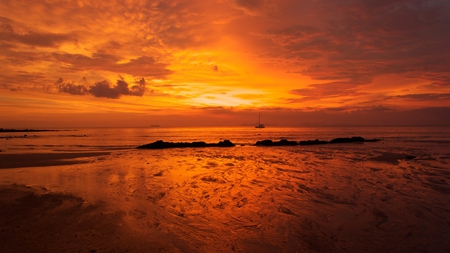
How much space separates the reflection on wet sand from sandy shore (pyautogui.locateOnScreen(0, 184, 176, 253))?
38 centimetres

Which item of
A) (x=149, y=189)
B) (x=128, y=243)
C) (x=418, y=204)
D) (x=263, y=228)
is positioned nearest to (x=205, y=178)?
(x=149, y=189)

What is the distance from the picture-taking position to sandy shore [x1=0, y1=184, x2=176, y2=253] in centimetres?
630

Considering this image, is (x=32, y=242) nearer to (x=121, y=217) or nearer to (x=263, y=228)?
(x=121, y=217)

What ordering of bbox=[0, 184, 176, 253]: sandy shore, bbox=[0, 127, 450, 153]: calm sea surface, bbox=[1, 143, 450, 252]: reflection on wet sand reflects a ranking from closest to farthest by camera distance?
bbox=[0, 184, 176, 253]: sandy shore → bbox=[1, 143, 450, 252]: reflection on wet sand → bbox=[0, 127, 450, 153]: calm sea surface

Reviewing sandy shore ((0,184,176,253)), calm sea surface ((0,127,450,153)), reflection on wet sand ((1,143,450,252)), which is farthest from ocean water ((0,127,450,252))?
calm sea surface ((0,127,450,153))

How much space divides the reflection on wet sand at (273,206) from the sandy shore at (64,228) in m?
0.38

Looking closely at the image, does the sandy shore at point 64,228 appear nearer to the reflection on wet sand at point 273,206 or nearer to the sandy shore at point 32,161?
the reflection on wet sand at point 273,206

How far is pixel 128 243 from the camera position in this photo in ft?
21.5

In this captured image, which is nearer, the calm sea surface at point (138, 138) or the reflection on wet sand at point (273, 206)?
the reflection on wet sand at point (273, 206)

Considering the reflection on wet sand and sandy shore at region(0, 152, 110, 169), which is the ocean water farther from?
sandy shore at region(0, 152, 110, 169)

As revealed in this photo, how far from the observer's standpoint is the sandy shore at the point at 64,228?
6301mm

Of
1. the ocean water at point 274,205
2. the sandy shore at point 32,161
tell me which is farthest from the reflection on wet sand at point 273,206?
the sandy shore at point 32,161

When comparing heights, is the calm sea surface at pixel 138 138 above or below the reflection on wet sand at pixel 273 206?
above

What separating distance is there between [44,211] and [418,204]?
1374 cm
